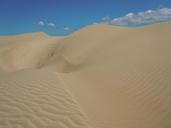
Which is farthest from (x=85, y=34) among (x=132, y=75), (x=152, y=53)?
(x=132, y=75)

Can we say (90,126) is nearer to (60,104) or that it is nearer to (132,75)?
(60,104)

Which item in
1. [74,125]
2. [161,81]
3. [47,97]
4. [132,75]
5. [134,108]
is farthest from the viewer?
[132,75]

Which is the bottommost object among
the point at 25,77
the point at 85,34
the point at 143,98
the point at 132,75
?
the point at 143,98

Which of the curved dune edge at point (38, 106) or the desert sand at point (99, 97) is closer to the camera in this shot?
the curved dune edge at point (38, 106)

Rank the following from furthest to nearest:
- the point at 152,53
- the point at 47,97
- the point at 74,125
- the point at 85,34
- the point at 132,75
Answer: the point at 85,34 < the point at 152,53 < the point at 132,75 < the point at 47,97 < the point at 74,125

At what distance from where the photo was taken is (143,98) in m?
6.18

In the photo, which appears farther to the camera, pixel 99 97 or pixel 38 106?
pixel 99 97

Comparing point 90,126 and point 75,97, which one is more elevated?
point 75,97

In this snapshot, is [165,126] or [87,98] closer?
[165,126]

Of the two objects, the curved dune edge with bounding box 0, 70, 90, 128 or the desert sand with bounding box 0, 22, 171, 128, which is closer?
the curved dune edge with bounding box 0, 70, 90, 128

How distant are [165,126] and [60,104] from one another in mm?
2231

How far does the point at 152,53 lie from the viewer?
10344mm

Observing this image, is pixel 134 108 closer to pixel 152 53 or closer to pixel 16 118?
pixel 16 118

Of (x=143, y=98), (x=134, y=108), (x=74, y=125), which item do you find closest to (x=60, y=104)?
(x=74, y=125)
